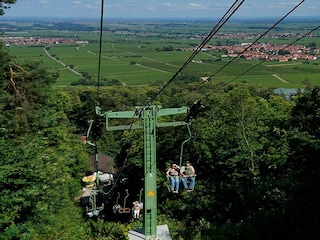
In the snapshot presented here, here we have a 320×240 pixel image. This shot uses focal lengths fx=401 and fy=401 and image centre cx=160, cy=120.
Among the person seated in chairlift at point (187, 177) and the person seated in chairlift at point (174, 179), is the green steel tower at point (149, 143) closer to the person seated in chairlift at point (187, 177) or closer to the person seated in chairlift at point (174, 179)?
the person seated in chairlift at point (174, 179)

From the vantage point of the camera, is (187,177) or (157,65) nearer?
(187,177)

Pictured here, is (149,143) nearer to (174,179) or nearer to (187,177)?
(174,179)

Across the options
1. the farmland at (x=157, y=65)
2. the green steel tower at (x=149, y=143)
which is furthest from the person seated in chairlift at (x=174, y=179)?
the farmland at (x=157, y=65)

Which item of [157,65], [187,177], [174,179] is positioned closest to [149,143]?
[174,179]

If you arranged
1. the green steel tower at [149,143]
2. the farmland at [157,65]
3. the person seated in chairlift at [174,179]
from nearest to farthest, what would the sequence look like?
the green steel tower at [149,143], the person seated in chairlift at [174,179], the farmland at [157,65]

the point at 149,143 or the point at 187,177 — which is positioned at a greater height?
the point at 149,143

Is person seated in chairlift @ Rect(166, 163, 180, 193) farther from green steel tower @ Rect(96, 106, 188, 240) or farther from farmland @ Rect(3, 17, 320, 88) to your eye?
farmland @ Rect(3, 17, 320, 88)

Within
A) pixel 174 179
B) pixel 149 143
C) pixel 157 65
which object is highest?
pixel 149 143

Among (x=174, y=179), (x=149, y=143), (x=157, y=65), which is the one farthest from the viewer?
(x=157, y=65)

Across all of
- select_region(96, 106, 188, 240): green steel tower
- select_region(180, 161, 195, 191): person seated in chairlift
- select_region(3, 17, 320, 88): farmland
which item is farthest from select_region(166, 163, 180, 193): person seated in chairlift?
select_region(3, 17, 320, 88): farmland

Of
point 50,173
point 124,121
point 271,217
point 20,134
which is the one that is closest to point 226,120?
point 20,134

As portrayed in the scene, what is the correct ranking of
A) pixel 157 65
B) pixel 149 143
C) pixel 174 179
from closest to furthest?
pixel 149 143 → pixel 174 179 → pixel 157 65
